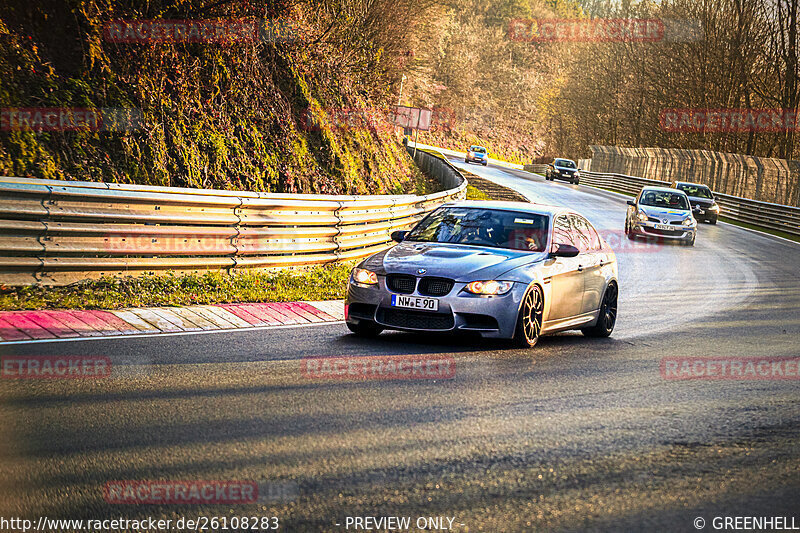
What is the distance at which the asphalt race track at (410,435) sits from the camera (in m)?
4.34

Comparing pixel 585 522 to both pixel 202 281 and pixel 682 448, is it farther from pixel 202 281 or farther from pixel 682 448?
pixel 202 281

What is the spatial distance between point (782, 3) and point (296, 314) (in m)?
45.7

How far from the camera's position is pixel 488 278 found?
9031 mm

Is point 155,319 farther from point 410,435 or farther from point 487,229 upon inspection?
point 410,435

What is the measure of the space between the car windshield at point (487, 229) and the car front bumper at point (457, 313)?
1104mm

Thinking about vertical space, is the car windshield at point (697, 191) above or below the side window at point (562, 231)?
below

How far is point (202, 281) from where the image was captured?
1166 centimetres

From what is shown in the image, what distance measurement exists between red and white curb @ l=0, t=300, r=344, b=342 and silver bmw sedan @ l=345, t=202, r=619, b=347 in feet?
4.52

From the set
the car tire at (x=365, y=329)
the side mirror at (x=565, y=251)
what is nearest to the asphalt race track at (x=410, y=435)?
the car tire at (x=365, y=329)

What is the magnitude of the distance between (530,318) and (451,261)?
3.28 ft

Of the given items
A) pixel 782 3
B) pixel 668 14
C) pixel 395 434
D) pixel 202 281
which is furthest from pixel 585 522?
pixel 668 14

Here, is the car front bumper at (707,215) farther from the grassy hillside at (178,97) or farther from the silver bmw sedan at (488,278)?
the silver bmw sedan at (488,278)

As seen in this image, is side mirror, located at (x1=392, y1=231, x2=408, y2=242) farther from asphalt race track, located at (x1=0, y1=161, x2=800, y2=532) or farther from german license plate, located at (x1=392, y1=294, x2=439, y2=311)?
german license plate, located at (x1=392, y1=294, x2=439, y2=311)

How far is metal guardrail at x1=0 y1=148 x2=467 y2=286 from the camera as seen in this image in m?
9.73
